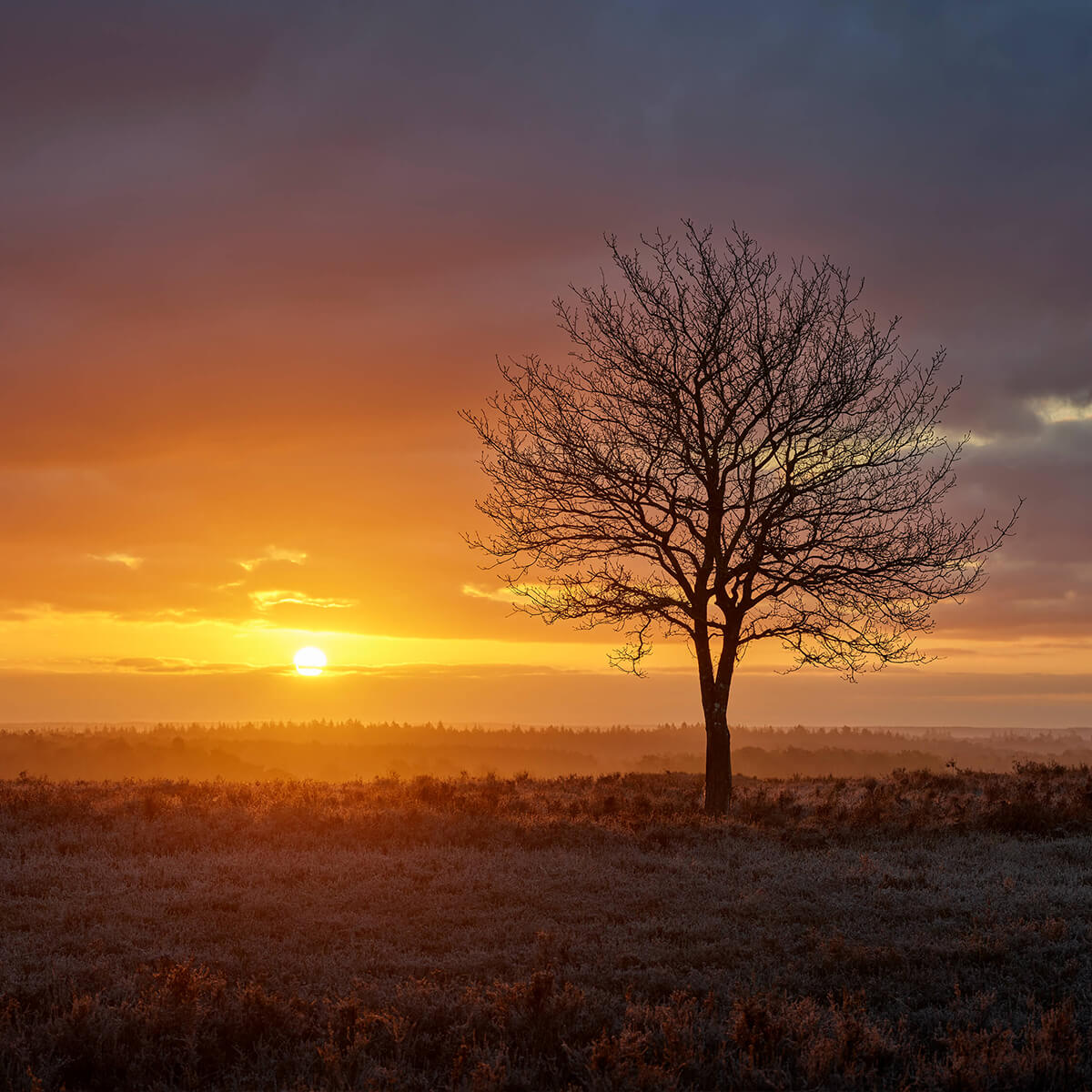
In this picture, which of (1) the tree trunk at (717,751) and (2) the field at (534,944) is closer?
(2) the field at (534,944)

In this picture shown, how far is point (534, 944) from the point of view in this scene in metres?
12.3

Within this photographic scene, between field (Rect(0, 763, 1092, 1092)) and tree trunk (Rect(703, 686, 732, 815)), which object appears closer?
field (Rect(0, 763, 1092, 1092))

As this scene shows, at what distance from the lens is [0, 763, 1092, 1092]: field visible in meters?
8.77

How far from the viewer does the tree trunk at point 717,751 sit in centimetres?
2209

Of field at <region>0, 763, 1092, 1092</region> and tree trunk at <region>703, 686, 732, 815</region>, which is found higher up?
tree trunk at <region>703, 686, 732, 815</region>

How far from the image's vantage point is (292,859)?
53.4 feet

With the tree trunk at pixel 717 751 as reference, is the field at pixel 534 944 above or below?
below

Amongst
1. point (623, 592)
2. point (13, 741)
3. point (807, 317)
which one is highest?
point (807, 317)

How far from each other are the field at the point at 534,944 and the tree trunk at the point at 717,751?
0.75m

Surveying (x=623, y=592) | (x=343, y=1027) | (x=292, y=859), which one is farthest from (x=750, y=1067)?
(x=623, y=592)

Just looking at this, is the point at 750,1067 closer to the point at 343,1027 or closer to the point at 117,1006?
the point at 343,1027

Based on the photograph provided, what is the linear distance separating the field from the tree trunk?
2.47 feet

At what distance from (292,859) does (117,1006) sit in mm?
6610

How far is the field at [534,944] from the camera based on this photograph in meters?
8.77
